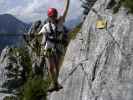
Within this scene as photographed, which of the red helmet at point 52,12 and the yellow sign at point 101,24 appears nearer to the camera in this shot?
the red helmet at point 52,12

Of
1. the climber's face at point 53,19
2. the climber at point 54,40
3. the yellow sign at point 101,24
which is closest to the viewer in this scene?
the climber's face at point 53,19

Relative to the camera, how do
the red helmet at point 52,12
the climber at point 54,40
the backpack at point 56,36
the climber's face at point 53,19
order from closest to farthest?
the red helmet at point 52,12 → the climber's face at point 53,19 → the climber at point 54,40 → the backpack at point 56,36

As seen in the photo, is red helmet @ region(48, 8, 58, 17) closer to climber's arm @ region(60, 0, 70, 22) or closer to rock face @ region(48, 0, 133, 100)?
climber's arm @ region(60, 0, 70, 22)

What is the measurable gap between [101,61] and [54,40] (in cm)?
1130

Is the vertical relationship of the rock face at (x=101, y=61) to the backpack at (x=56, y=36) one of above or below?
below

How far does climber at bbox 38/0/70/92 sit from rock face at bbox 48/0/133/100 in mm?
9465

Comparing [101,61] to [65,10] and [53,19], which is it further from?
[53,19]

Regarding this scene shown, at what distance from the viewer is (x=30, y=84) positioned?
38.7 metres

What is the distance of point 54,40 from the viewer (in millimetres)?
15492

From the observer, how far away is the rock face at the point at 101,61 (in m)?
25.3

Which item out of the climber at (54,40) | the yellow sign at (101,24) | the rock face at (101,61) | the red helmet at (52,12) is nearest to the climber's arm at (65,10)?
the climber at (54,40)

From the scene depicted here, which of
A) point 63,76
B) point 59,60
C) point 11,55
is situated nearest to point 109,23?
point 63,76

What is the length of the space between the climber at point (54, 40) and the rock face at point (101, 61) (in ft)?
31.1

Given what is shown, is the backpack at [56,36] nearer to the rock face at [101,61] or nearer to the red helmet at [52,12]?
the red helmet at [52,12]
